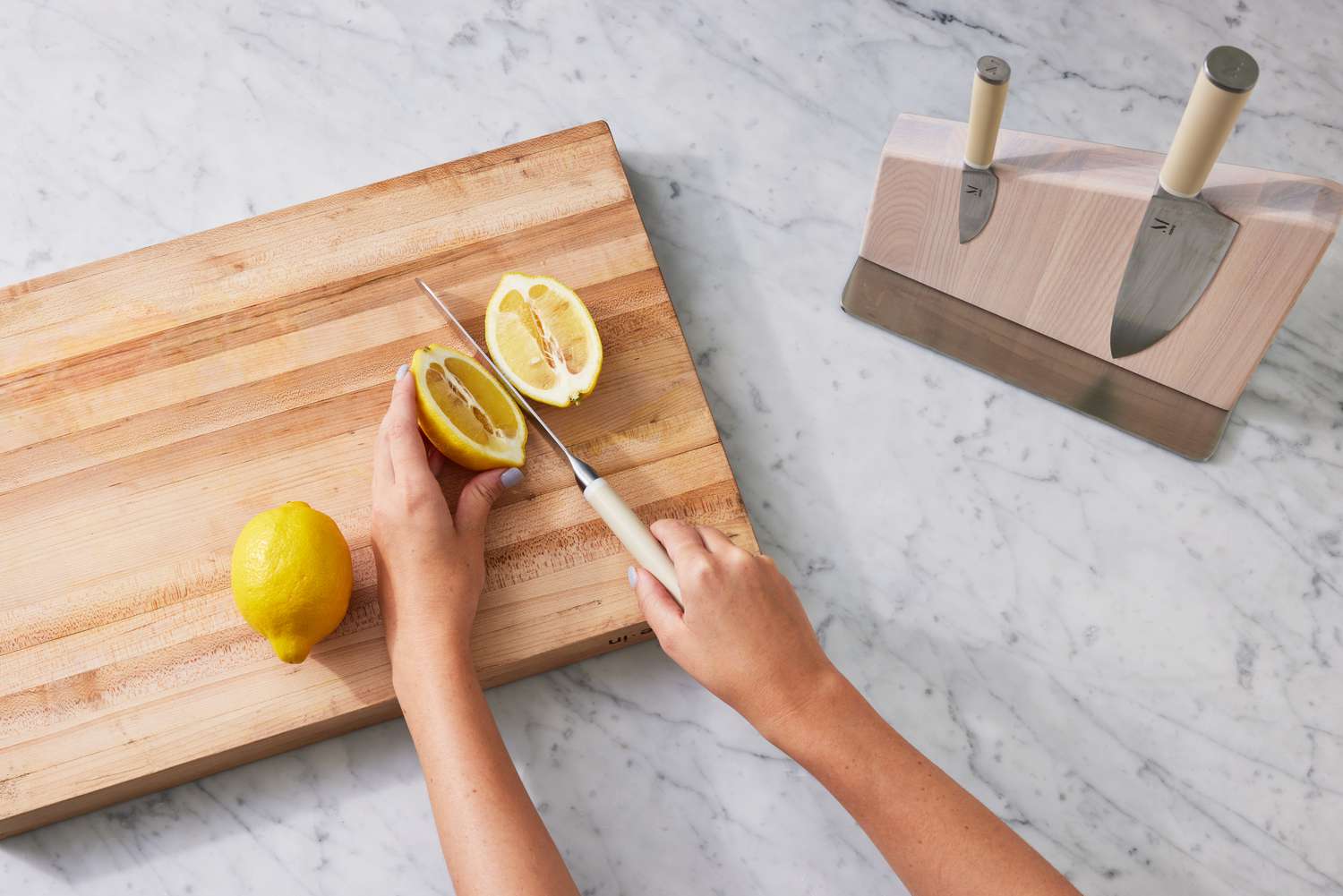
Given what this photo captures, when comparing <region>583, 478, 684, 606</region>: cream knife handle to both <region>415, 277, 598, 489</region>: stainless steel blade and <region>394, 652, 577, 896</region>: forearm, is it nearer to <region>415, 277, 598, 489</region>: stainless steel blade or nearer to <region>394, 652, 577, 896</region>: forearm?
Result: <region>415, 277, 598, 489</region>: stainless steel blade

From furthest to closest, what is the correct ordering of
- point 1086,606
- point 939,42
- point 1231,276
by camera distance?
point 939,42 → point 1086,606 → point 1231,276

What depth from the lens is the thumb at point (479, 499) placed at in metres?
0.92

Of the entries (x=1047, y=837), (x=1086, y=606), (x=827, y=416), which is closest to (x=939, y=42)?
(x=827, y=416)

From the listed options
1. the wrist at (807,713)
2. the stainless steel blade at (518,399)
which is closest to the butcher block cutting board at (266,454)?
the stainless steel blade at (518,399)

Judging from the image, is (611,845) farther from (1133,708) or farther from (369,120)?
(369,120)

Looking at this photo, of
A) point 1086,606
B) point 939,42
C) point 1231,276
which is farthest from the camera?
point 939,42

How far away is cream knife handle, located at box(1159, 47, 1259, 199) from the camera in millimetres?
684

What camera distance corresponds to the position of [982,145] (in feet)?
2.78

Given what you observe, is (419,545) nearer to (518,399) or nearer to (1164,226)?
(518,399)

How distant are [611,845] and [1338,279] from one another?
0.97 metres

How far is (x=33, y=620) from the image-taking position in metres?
0.95

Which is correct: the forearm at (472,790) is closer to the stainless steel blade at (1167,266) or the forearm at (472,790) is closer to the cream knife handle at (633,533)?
the cream knife handle at (633,533)

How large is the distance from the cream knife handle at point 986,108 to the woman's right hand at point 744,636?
398 millimetres

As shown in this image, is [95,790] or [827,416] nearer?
[95,790]
